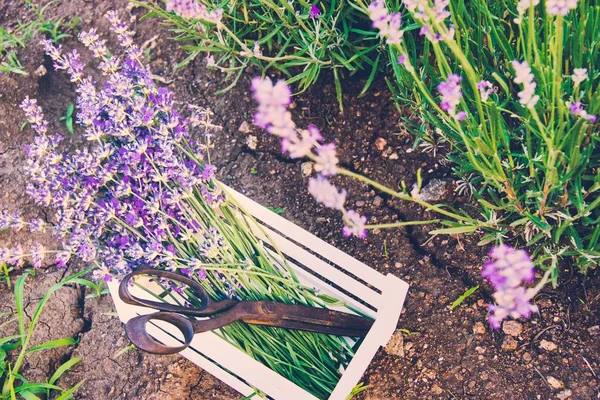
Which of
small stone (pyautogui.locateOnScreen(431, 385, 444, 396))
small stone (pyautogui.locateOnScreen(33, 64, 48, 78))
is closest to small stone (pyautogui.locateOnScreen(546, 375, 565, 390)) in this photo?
small stone (pyautogui.locateOnScreen(431, 385, 444, 396))

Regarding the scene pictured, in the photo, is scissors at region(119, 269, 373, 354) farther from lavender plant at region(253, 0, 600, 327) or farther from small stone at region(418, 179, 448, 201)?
small stone at region(418, 179, 448, 201)

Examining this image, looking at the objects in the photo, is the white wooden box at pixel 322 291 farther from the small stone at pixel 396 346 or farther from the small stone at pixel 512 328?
the small stone at pixel 512 328

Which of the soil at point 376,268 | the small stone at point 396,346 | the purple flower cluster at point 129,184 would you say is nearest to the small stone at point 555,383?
the soil at point 376,268

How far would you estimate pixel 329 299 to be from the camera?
175 cm

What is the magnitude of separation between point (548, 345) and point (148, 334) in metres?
1.16

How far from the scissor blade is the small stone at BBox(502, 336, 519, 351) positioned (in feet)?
1.40

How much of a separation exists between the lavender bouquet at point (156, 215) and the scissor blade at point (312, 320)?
57 millimetres

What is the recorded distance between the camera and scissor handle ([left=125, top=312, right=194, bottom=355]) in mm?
1265

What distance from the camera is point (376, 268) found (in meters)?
2.02

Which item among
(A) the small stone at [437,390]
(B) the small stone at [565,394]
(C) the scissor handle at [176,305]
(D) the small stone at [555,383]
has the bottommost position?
(A) the small stone at [437,390]

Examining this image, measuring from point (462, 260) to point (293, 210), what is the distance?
61 cm

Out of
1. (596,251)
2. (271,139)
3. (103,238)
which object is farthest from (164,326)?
(596,251)

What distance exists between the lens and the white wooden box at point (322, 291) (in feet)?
5.13

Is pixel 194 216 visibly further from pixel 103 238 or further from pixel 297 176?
pixel 297 176
